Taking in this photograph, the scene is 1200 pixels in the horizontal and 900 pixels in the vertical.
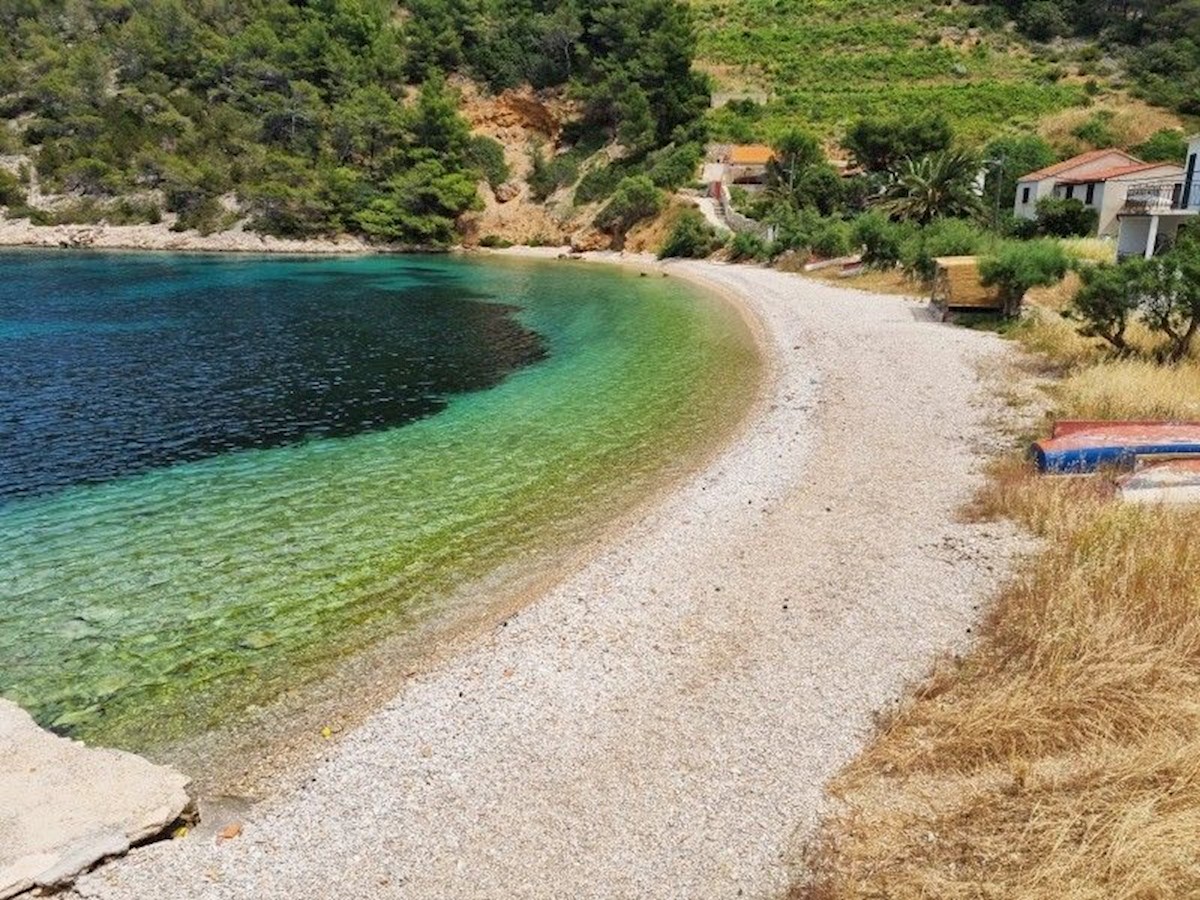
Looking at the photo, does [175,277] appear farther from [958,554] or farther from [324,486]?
[958,554]

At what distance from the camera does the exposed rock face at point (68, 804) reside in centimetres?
611

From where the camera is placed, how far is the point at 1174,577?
812 centimetres

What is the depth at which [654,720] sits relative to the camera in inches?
307

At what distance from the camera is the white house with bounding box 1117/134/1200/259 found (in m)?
29.3

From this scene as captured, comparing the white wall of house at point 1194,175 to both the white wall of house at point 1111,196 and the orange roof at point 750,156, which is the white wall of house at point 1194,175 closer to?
the white wall of house at point 1111,196

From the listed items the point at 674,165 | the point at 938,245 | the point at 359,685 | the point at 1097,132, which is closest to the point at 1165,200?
the point at 938,245

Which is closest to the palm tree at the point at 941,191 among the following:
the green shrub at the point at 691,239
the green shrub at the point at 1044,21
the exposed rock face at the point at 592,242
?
the green shrub at the point at 691,239

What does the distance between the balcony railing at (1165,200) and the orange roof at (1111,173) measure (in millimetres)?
3393

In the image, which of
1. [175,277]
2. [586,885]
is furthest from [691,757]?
[175,277]

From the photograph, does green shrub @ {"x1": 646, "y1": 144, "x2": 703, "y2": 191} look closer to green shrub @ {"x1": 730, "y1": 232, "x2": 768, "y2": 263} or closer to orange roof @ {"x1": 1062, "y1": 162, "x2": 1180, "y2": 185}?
green shrub @ {"x1": 730, "y1": 232, "x2": 768, "y2": 263}

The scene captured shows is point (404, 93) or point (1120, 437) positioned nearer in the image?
point (1120, 437)

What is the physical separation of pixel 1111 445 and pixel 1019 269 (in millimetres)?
15579

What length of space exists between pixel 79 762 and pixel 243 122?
3271 inches

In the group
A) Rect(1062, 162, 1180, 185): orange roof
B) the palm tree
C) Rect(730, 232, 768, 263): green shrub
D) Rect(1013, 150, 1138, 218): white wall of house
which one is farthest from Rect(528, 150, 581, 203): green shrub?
Rect(1062, 162, 1180, 185): orange roof
